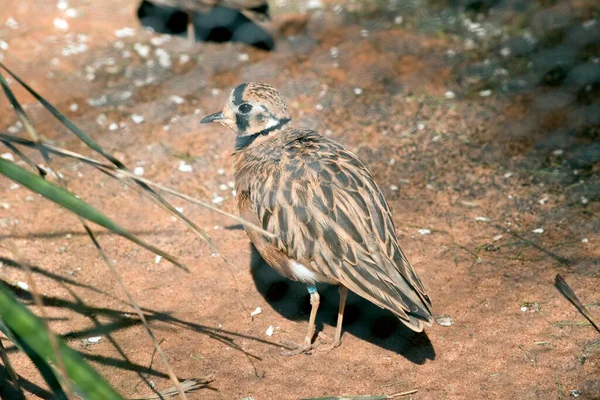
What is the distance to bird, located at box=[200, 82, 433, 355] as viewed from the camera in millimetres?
2744

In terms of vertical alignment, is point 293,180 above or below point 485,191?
above

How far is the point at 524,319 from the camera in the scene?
2982mm

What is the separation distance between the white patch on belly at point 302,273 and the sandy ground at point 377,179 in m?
0.25

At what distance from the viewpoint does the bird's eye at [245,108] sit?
11.1ft

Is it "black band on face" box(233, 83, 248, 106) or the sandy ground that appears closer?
the sandy ground

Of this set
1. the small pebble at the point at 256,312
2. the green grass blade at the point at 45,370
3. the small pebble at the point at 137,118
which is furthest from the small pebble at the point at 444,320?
the small pebble at the point at 137,118

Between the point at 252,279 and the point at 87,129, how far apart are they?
1.73 metres

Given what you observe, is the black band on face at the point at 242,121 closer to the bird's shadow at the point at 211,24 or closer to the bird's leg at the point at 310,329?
the bird's leg at the point at 310,329

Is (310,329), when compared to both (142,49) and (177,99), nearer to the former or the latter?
(177,99)

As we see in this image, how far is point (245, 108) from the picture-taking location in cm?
340

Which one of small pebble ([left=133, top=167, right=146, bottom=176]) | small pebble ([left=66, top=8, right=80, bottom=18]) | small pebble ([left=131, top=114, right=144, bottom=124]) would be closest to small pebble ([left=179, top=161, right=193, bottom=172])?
small pebble ([left=133, top=167, right=146, bottom=176])

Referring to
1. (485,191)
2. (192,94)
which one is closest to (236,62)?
(192,94)

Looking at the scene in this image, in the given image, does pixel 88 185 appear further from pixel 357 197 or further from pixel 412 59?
pixel 412 59

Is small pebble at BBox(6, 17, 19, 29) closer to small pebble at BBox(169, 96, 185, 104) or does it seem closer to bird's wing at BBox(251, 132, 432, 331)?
small pebble at BBox(169, 96, 185, 104)
